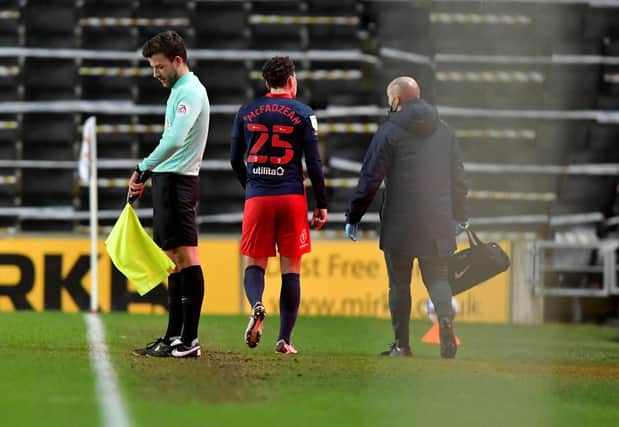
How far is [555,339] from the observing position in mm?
13469

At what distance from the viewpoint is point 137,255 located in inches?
309

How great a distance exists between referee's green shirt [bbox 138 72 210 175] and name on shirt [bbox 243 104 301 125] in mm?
634

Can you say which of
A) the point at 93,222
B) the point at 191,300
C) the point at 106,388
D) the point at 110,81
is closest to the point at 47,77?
the point at 110,81

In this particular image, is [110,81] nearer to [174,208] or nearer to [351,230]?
[351,230]

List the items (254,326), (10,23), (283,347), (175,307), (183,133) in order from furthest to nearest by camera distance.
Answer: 1. (10,23)
2. (283,347)
3. (254,326)
4. (175,307)
5. (183,133)

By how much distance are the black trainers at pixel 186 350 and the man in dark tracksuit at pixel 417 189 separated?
1474mm

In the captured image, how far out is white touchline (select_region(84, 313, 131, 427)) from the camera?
512cm

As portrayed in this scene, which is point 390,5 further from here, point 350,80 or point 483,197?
point 350,80

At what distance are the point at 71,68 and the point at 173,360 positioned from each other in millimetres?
10807

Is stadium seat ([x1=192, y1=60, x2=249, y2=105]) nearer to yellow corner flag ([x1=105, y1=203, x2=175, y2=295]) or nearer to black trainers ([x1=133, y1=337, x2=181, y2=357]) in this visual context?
yellow corner flag ([x1=105, y1=203, x2=175, y2=295])

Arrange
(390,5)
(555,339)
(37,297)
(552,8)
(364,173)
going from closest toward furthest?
1. (552,8)
2. (390,5)
3. (364,173)
4. (555,339)
5. (37,297)

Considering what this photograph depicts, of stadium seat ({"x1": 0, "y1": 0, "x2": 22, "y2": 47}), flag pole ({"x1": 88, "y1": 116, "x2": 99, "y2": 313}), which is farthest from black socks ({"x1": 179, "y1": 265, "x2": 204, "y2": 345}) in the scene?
stadium seat ({"x1": 0, "y1": 0, "x2": 22, "y2": 47})

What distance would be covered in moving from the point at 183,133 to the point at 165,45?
0.46 metres

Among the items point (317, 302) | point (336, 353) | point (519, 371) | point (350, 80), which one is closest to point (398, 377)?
point (519, 371)
